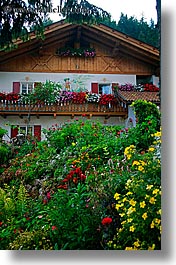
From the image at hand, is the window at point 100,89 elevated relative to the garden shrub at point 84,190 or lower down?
elevated

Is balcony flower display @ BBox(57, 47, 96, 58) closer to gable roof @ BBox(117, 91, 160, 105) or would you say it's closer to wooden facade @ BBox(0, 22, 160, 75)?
wooden facade @ BBox(0, 22, 160, 75)

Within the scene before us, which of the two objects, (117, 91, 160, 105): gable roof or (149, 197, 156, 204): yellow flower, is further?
(117, 91, 160, 105): gable roof

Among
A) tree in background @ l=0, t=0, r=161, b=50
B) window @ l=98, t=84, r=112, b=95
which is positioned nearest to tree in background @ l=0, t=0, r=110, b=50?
tree in background @ l=0, t=0, r=161, b=50

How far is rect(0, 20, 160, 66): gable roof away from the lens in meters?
2.43

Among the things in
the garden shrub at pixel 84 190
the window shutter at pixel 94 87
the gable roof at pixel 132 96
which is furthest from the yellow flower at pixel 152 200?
the window shutter at pixel 94 87

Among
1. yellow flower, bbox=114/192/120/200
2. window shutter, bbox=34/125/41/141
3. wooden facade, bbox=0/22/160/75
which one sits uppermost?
wooden facade, bbox=0/22/160/75

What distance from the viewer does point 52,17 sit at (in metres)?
2.44

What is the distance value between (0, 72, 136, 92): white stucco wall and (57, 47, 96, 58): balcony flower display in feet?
0.39

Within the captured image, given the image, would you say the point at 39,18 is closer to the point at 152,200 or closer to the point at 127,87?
the point at 127,87

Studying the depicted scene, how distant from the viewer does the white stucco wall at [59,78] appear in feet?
7.89

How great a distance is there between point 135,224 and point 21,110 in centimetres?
89

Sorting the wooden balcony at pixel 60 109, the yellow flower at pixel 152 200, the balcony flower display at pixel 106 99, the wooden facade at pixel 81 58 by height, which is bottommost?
the yellow flower at pixel 152 200

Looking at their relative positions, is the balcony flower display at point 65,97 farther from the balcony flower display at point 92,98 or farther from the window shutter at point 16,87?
the window shutter at point 16,87

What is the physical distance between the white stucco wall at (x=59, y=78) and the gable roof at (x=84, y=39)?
11 cm
